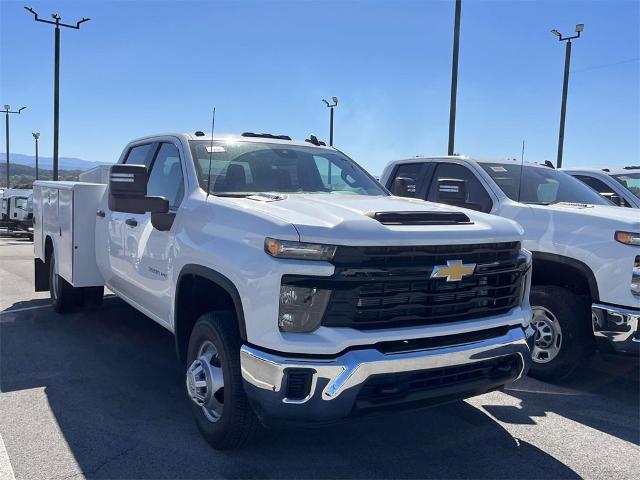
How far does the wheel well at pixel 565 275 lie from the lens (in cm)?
477

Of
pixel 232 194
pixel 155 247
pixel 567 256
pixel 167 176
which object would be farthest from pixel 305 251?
pixel 567 256

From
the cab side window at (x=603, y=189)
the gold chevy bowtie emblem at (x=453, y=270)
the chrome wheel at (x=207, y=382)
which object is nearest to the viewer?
the gold chevy bowtie emblem at (x=453, y=270)

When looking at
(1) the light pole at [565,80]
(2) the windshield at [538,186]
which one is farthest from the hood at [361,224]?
(1) the light pole at [565,80]

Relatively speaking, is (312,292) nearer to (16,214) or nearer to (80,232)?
(80,232)

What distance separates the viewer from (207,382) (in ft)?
11.6

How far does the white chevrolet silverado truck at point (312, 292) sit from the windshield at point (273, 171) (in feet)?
0.05

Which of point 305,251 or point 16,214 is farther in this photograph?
point 16,214

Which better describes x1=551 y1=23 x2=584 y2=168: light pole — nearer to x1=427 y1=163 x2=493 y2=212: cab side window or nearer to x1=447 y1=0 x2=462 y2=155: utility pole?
x1=447 y1=0 x2=462 y2=155: utility pole

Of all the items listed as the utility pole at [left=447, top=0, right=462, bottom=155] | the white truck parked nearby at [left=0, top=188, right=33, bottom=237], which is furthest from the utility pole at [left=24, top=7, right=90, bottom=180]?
the utility pole at [left=447, top=0, right=462, bottom=155]

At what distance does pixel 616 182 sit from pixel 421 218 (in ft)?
17.6

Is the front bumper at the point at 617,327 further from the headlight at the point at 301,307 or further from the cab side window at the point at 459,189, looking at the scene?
the headlight at the point at 301,307

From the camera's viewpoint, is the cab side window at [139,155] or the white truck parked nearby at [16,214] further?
the white truck parked nearby at [16,214]

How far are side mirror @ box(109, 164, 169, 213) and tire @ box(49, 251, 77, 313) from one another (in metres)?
3.52

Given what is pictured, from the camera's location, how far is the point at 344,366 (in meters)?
2.87
